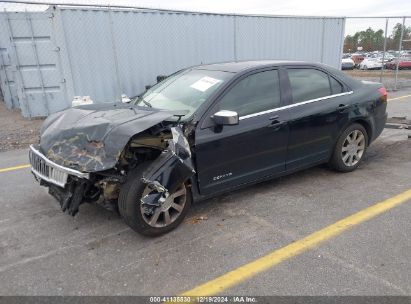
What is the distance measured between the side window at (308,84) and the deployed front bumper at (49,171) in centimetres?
261

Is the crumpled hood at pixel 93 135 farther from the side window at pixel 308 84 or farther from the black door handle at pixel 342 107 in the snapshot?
the black door handle at pixel 342 107

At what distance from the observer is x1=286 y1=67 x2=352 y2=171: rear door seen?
14.3 ft

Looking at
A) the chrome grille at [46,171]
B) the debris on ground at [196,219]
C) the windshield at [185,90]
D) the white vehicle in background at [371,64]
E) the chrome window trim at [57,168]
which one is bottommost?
the white vehicle in background at [371,64]

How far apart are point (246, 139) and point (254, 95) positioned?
0.54 metres

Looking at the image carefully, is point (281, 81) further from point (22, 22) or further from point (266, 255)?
point (22, 22)

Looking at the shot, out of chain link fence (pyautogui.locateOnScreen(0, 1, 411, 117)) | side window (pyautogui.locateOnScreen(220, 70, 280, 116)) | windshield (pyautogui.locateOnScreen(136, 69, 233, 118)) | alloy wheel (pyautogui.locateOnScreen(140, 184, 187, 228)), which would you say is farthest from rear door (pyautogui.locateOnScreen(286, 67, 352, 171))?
chain link fence (pyautogui.locateOnScreen(0, 1, 411, 117))

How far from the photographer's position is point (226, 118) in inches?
139

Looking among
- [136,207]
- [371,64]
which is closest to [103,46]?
[136,207]

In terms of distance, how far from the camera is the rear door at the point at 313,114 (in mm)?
4352

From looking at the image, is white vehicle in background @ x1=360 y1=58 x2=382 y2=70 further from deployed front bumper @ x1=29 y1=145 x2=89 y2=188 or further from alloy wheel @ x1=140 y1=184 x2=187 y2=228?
deployed front bumper @ x1=29 y1=145 x2=89 y2=188

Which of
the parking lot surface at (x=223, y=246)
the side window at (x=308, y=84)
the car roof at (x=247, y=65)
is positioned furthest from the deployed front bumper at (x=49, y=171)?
the side window at (x=308, y=84)

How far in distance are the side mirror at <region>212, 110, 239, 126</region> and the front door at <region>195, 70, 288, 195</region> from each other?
0.13 m

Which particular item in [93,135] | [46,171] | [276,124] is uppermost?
[93,135]

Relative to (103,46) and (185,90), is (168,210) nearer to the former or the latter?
(185,90)
